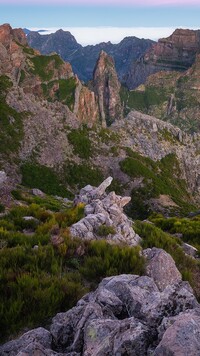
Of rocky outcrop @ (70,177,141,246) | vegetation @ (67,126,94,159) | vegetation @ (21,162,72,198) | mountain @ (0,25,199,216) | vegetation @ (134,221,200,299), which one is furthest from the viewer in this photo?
vegetation @ (67,126,94,159)

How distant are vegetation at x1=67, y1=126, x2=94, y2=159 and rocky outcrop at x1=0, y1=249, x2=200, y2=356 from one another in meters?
69.7

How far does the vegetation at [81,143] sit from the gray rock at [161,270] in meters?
66.2

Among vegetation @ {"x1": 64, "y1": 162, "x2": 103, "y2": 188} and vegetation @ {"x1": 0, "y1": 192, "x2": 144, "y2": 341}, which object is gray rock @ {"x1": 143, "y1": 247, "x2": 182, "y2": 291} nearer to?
vegetation @ {"x1": 0, "y1": 192, "x2": 144, "y2": 341}

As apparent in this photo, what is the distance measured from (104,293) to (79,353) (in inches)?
62.2

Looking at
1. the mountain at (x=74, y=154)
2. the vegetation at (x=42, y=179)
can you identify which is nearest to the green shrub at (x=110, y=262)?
the mountain at (x=74, y=154)

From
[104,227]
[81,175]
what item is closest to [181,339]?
[104,227]

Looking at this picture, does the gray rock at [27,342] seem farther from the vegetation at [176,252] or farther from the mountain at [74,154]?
the mountain at [74,154]

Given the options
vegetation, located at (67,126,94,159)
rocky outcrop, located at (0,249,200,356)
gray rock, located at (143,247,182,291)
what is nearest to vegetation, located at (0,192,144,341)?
gray rock, located at (143,247,182,291)

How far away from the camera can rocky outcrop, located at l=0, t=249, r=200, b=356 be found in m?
4.76

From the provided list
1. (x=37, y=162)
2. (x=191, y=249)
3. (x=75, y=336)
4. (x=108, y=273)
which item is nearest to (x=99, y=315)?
(x=75, y=336)

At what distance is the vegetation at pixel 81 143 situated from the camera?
7678cm

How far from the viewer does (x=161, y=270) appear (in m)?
9.90

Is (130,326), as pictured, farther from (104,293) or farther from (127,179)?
Result: (127,179)

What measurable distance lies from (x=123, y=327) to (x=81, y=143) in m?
73.9
